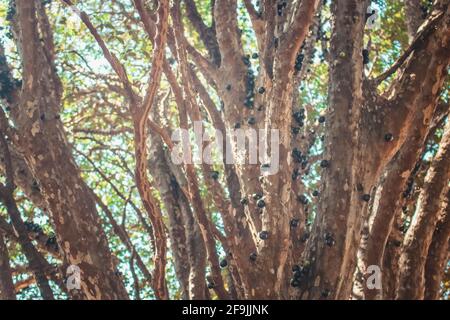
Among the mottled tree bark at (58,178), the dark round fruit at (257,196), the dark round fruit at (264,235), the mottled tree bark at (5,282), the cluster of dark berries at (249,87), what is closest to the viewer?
the mottled tree bark at (58,178)

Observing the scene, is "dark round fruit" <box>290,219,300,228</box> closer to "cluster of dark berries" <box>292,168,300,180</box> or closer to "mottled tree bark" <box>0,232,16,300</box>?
"cluster of dark berries" <box>292,168,300,180</box>

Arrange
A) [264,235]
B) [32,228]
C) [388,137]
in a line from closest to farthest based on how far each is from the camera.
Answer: [264,235] < [388,137] < [32,228]

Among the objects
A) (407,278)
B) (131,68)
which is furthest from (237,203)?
(131,68)

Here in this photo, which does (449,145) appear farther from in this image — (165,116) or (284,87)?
(165,116)

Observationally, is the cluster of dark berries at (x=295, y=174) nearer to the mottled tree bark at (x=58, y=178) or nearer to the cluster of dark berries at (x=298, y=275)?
the cluster of dark berries at (x=298, y=275)

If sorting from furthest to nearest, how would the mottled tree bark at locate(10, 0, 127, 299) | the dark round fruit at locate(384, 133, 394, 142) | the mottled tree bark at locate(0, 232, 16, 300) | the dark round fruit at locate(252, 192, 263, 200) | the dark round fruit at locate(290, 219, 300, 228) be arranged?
the dark round fruit at locate(290, 219, 300, 228) < the dark round fruit at locate(252, 192, 263, 200) < the dark round fruit at locate(384, 133, 394, 142) < the mottled tree bark at locate(0, 232, 16, 300) < the mottled tree bark at locate(10, 0, 127, 299)

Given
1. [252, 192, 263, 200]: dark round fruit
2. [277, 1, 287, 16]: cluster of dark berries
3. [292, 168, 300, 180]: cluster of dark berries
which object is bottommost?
[252, 192, 263, 200]: dark round fruit

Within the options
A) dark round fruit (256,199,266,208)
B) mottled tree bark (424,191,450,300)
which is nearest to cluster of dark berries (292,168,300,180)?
dark round fruit (256,199,266,208)

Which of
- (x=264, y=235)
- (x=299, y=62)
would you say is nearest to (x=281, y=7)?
(x=299, y=62)

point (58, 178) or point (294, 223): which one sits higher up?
point (58, 178)

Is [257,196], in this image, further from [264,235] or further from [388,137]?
[388,137]

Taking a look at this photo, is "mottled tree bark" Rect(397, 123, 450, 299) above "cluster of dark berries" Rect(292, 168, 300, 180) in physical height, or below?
below

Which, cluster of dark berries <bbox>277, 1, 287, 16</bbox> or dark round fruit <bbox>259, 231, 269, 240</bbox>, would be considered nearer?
dark round fruit <bbox>259, 231, 269, 240</bbox>

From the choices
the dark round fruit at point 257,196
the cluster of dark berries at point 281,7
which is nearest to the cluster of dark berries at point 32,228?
the dark round fruit at point 257,196
